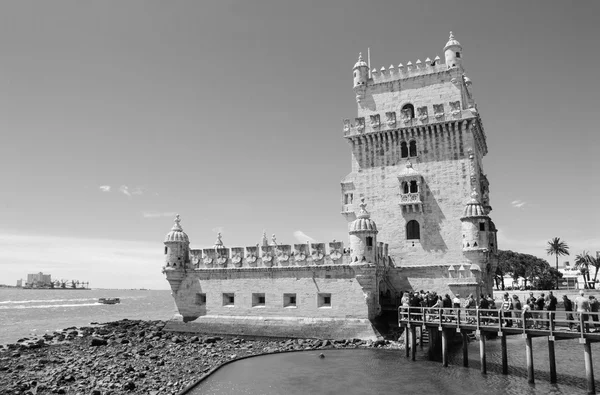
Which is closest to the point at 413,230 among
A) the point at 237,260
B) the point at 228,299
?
the point at 237,260

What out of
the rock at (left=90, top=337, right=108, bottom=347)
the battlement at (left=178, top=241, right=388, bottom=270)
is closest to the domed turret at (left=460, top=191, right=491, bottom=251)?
the battlement at (left=178, top=241, right=388, bottom=270)

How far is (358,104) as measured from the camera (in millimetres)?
41844

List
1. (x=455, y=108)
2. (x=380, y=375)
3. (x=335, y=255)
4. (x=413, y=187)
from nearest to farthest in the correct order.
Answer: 1. (x=380, y=375)
2. (x=335, y=255)
3. (x=455, y=108)
4. (x=413, y=187)

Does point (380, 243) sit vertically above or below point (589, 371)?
above

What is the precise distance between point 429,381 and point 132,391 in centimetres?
1462

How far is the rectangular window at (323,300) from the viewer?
119 ft

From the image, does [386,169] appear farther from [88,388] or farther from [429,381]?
[88,388]

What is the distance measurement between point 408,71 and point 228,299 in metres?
24.6

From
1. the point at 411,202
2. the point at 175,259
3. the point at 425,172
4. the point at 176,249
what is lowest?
the point at 175,259

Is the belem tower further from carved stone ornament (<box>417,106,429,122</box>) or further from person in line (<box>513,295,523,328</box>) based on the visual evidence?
person in line (<box>513,295,523,328</box>)

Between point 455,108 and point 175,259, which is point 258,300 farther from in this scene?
point 455,108

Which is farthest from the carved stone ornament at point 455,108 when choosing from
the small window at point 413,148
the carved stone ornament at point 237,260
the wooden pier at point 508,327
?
the carved stone ornament at point 237,260

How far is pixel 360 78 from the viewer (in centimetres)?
4178

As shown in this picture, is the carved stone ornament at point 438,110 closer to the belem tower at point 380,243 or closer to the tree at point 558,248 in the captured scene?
the belem tower at point 380,243
